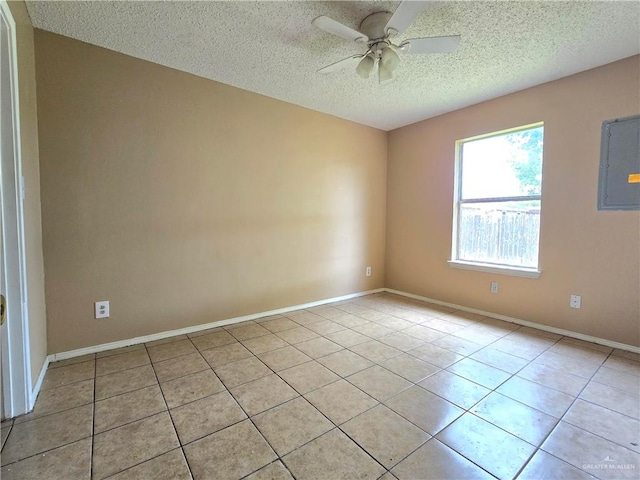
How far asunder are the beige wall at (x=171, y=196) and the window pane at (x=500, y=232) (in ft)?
5.29

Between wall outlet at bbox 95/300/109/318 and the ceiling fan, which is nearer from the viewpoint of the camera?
the ceiling fan

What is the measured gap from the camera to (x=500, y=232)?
10.6ft

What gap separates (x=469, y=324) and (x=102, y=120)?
3.82m

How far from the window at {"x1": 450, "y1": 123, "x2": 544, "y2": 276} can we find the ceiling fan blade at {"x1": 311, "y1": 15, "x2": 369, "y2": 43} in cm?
221

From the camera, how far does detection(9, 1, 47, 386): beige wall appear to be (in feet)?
5.51

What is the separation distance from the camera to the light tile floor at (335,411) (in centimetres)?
127

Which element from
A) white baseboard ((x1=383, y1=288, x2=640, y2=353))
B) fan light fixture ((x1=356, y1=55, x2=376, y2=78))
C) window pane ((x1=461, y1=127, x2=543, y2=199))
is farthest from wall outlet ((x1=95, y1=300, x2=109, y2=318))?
window pane ((x1=461, y1=127, x2=543, y2=199))

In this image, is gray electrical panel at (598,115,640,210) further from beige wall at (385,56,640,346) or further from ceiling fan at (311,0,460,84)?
ceiling fan at (311,0,460,84)

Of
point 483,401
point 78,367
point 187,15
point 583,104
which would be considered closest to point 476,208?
point 583,104

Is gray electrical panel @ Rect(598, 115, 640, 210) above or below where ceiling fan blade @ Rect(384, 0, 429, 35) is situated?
below

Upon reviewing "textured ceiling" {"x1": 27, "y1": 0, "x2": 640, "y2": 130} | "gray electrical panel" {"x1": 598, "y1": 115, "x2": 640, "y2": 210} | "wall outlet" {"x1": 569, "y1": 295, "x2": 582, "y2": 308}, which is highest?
"textured ceiling" {"x1": 27, "y1": 0, "x2": 640, "y2": 130}

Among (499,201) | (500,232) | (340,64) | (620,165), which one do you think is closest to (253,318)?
(340,64)

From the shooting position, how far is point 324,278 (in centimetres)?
373

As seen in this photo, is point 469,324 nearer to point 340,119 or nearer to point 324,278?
point 324,278
